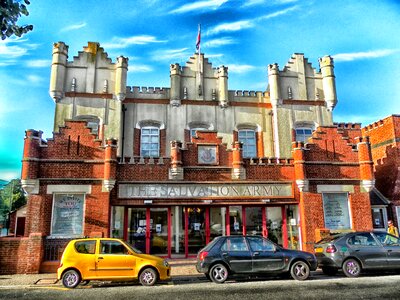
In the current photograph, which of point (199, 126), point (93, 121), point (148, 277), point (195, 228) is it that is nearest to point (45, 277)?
point (148, 277)

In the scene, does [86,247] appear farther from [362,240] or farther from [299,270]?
[362,240]

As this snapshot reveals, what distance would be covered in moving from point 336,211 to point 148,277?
10.4m

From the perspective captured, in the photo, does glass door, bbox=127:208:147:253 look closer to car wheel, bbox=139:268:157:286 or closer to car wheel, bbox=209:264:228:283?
car wheel, bbox=139:268:157:286

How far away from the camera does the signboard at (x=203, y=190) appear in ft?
52.6

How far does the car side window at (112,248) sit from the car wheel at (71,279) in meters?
1.04

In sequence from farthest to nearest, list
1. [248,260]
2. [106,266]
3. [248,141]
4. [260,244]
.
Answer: [248,141]
[260,244]
[248,260]
[106,266]

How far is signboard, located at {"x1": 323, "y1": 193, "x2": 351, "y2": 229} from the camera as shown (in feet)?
55.4

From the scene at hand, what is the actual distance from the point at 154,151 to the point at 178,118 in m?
2.46

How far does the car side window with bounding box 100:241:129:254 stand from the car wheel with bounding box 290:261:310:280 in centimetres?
573

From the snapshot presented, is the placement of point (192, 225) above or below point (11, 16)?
below

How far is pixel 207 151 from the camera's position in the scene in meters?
16.8

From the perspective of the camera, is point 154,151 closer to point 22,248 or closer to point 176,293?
point 22,248

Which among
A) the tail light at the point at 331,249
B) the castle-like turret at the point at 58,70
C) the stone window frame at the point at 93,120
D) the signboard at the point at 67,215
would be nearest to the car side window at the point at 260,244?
the tail light at the point at 331,249

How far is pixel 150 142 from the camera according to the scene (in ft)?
66.0
